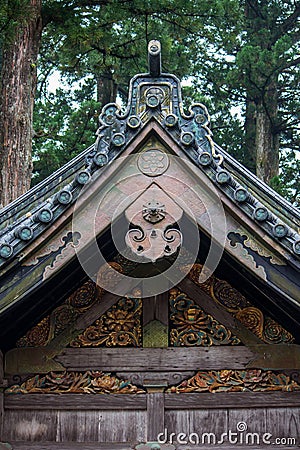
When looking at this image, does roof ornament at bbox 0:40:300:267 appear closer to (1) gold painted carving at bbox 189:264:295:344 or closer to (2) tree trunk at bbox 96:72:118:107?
(1) gold painted carving at bbox 189:264:295:344

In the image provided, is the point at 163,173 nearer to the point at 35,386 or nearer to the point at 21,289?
the point at 21,289

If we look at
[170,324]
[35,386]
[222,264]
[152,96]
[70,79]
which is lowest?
[35,386]

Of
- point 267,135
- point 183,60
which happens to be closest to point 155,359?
point 183,60

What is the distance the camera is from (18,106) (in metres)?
12.1

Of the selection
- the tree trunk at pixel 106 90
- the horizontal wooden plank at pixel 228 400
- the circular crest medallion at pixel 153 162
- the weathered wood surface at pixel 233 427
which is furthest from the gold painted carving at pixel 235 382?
the tree trunk at pixel 106 90

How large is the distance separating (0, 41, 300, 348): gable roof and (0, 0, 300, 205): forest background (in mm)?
5953

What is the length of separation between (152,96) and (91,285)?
1.61m

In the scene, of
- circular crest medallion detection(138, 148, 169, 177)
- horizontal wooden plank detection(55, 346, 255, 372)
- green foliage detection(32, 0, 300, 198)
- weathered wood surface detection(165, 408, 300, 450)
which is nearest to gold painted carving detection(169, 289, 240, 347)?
horizontal wooden plank detection(55, 346, 255, 372)

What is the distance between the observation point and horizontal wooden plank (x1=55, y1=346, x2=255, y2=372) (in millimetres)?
6273

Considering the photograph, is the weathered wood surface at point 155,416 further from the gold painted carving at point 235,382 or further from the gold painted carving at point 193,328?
the gold painted carving at point 193,328

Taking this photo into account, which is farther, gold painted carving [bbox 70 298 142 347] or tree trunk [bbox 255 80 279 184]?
tree trunk [bbox 255 80 279 184]

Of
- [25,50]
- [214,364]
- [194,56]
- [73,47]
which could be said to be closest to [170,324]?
[214,364]

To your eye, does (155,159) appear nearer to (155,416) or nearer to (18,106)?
(155,416)

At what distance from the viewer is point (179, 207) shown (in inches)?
223
